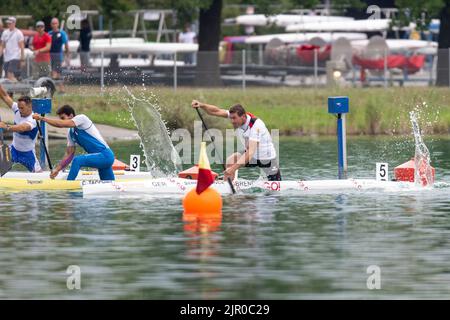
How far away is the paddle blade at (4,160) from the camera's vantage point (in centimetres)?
3008

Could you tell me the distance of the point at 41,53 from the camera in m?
47.0

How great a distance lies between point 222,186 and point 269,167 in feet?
3.32

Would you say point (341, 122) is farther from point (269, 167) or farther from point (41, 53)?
point (41, 53)

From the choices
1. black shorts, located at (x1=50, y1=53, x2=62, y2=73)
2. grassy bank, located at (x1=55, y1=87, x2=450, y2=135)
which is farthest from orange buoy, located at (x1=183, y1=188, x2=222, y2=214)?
black shorts, located at (x1=50, y1=53, x2=62, y2=73)

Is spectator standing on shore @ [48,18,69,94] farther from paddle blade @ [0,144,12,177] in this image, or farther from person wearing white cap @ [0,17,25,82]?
paddle blade @ [0,144,12,177]

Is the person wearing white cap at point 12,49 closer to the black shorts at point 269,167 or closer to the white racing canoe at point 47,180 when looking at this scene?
the white racing canoe at point 47,180

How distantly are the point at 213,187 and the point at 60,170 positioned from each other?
10.5 ft

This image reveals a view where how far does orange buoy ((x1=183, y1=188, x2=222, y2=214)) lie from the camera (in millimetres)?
24969

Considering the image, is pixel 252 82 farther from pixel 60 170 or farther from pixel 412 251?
pixel 412 251

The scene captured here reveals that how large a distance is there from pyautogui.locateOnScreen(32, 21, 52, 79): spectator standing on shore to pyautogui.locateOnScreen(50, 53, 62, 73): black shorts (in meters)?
0.14

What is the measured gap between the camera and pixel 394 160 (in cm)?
3591

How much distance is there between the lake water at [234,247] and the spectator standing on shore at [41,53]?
17.9 m

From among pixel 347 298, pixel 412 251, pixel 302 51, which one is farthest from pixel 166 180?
pixel 302 51

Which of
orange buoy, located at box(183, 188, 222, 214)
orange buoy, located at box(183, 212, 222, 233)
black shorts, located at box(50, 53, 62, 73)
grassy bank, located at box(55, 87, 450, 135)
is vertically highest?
black shorts, located at box(50, 53, 62, 73)
